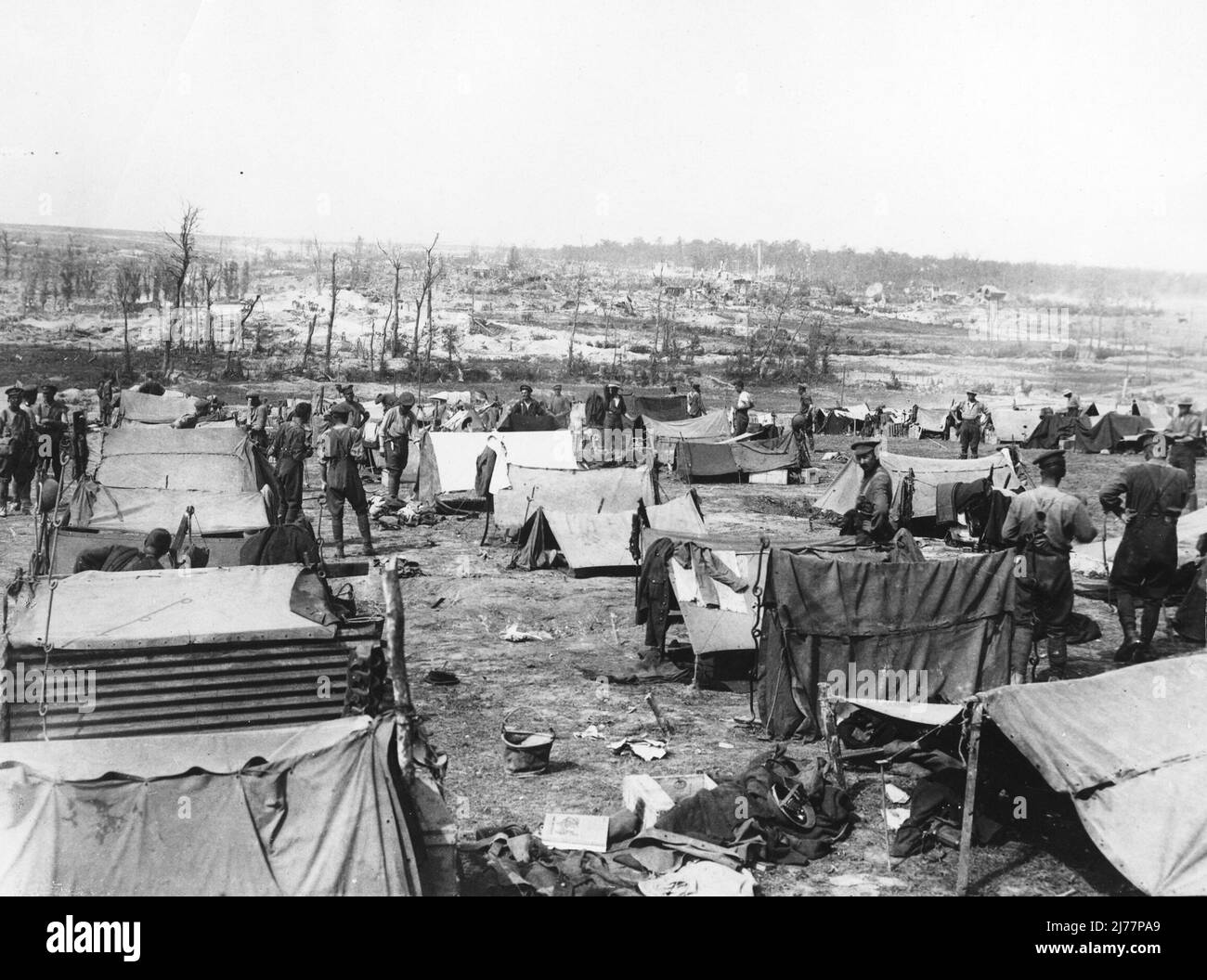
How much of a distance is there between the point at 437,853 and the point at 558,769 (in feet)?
8.53

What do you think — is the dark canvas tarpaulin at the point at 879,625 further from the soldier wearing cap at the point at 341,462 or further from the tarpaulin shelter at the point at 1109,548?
the soldier wearing cap at the point at 341,462

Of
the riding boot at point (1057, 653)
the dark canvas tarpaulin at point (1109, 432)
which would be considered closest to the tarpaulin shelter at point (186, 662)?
the riding boot at point (1057, 653)

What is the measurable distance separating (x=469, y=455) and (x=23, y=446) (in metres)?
6.41

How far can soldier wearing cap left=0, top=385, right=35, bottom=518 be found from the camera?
1527 cm

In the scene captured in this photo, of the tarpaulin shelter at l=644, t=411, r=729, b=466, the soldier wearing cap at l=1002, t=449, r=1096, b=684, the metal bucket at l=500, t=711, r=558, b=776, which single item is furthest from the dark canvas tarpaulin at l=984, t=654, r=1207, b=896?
the tarpaulin shelter at l=644, t=411, r=729, b=466

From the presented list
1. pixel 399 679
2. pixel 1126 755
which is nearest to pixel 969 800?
pixel 1126 755

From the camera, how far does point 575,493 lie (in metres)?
14.6

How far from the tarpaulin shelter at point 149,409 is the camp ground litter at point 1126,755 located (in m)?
17.8

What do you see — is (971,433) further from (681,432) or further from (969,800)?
(969,800)

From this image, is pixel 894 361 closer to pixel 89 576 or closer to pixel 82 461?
pixel 82 461

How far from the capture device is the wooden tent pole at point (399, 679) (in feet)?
15.0

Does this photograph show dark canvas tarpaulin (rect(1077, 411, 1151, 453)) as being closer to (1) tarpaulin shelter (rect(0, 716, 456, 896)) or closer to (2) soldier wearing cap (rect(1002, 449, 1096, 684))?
(2) soldier wearing cap (rect(1002, 449, 1096, 684))

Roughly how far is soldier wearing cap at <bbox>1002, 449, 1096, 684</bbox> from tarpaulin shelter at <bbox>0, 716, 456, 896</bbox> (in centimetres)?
584

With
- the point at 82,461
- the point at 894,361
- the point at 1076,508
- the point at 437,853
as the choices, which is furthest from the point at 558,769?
the point at 894,361
